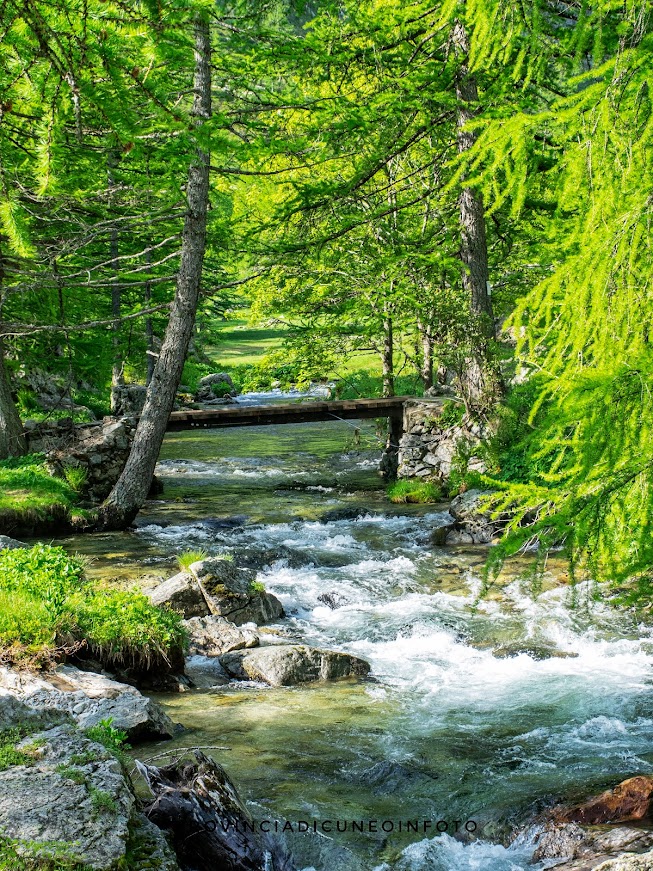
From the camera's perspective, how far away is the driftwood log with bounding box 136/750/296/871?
4.94m

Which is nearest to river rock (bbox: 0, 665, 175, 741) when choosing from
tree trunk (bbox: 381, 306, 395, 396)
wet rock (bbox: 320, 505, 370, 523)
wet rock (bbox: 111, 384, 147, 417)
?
wet rock (bbox: 320, 505, 370, 523)

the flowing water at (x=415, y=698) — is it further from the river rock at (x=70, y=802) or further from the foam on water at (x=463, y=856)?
the river rock at (x=70, y=802)

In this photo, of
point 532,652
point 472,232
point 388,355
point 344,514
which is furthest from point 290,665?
point 388,355

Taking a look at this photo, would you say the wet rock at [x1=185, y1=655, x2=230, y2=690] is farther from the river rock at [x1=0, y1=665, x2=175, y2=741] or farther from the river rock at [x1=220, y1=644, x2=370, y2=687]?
the river rock at [x1=0, y1=665, x2=175, y2=741]

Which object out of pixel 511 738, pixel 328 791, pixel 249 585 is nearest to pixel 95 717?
pixel 328 791

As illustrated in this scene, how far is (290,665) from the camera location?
8.62m

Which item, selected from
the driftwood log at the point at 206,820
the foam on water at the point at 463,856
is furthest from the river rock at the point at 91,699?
the foam on water at the point at 463,856

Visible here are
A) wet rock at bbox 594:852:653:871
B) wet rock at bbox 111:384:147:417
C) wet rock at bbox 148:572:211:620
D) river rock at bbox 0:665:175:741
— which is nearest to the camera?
wet rock at bbox 594:852:653:871

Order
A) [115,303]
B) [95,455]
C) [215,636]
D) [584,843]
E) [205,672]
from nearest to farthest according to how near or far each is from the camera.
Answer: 1. [584,843]
2. [205,672]
3. [215,636]
4. [95,455]
5. [115,303]

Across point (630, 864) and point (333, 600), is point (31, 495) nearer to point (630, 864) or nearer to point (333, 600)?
point (333, 600)

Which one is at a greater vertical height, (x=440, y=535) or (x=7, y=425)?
(x=7, y=425)

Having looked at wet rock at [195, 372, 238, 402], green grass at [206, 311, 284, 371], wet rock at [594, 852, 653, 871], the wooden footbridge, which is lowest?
wet rock at [594, 852, 653, 871]

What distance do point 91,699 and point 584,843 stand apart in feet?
12.5

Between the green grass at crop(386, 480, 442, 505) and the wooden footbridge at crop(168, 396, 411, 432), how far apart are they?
7.82 feet
